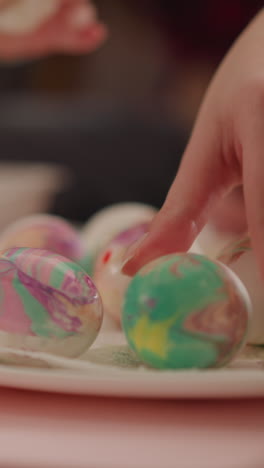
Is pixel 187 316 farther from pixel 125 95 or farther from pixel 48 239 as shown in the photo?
pixel 125 95

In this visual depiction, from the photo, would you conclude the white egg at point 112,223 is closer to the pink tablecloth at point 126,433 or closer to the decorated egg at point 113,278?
the decorated egg at point 113,278

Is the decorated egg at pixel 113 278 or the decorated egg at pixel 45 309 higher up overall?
the decorated egg at pixel 45 309

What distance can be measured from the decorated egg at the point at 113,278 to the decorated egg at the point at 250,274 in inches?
4.1

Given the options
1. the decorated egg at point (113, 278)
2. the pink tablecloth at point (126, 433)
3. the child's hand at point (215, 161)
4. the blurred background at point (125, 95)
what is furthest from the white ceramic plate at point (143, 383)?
the blurred background at point (125, 95)

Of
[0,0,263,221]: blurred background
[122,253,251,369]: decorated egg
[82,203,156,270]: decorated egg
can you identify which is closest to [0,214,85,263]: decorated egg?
[82,203,156,270]: decorated egg

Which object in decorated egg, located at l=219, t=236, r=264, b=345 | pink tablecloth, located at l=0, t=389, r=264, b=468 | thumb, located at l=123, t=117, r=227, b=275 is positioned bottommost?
decorated egg, located at l=219, t=236, r=264, b=345

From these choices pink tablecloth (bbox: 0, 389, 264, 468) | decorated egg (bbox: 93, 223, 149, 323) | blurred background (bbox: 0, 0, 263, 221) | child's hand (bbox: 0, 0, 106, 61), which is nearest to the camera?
pink tablecloth (bbox: 0, 389, 264, 468)

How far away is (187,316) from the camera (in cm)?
45

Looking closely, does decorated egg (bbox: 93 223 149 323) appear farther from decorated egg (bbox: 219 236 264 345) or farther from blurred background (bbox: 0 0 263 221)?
blurred background (bbox: 0 0 263 221)

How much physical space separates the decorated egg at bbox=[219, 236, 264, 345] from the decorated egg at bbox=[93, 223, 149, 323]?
0.10 m

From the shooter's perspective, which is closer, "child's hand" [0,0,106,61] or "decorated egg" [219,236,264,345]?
"decorated egg" [219,236,264,345]

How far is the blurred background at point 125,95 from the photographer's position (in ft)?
9.22

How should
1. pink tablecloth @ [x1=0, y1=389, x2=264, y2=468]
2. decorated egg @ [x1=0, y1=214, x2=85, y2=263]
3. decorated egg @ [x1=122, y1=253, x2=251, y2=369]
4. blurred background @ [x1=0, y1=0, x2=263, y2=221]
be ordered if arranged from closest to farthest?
pink tablecloth @ [x1=0, y1=389, x2=264, y2=468]
decorated egg @ [x1=122, y1=253, x2=251, y2=369]
decorated egg @ [x1=0, y1=214, x2=85, y2=263]
blurred background @ [x1=0, y1=0, x2=263, y2=221]

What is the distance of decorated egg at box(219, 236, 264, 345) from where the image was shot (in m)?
0.55
